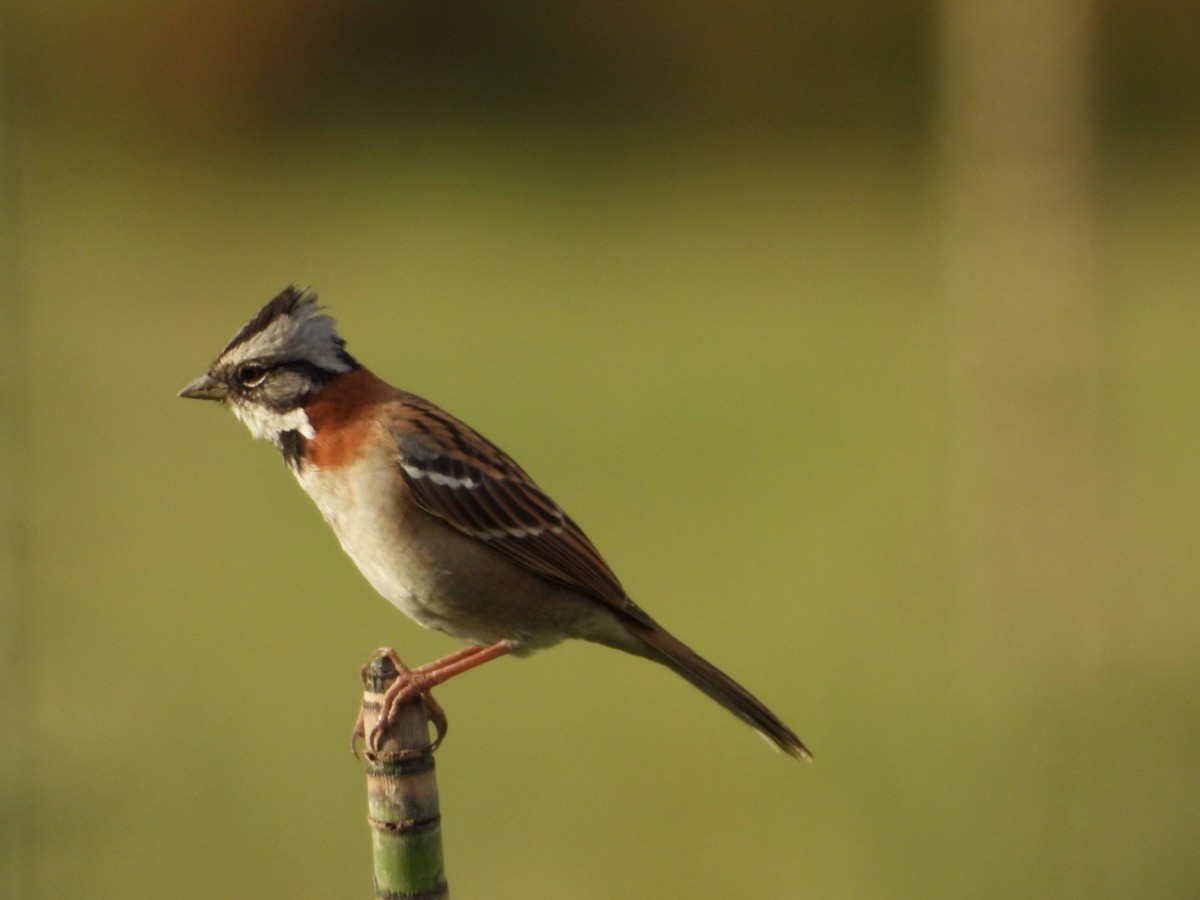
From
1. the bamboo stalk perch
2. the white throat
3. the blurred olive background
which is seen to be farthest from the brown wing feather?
the blurred olive background

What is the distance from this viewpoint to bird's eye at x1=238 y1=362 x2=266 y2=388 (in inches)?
181

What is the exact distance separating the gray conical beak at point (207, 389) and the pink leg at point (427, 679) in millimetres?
1006

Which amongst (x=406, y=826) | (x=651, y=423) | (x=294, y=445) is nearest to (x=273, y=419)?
(x=294, y=445)

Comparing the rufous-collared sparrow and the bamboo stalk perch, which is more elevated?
the rufous-collared sparrow

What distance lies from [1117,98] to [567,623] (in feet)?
58.4

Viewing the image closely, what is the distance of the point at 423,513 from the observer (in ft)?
15.0

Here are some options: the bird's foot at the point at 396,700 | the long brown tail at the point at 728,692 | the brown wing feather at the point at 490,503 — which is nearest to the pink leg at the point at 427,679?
the bird's foot at the point at 396,700

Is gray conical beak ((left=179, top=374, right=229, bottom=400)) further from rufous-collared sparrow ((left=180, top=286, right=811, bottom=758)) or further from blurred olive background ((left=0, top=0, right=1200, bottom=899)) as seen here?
blurred olive background ((left=0, top=0, right=1200, bottom=899))

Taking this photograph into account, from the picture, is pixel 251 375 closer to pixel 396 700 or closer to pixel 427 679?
pixel 427 679

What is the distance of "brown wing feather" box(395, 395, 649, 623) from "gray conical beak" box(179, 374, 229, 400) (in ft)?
1.66

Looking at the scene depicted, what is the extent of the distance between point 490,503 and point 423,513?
0.23m

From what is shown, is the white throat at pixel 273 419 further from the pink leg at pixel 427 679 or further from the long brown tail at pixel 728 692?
the long brown tail at pixel 728 692

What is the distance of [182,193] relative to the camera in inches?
786

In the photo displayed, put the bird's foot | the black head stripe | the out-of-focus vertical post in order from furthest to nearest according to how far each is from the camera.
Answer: the out-of-focus vertical post, the black head stripe, the bird's foot
